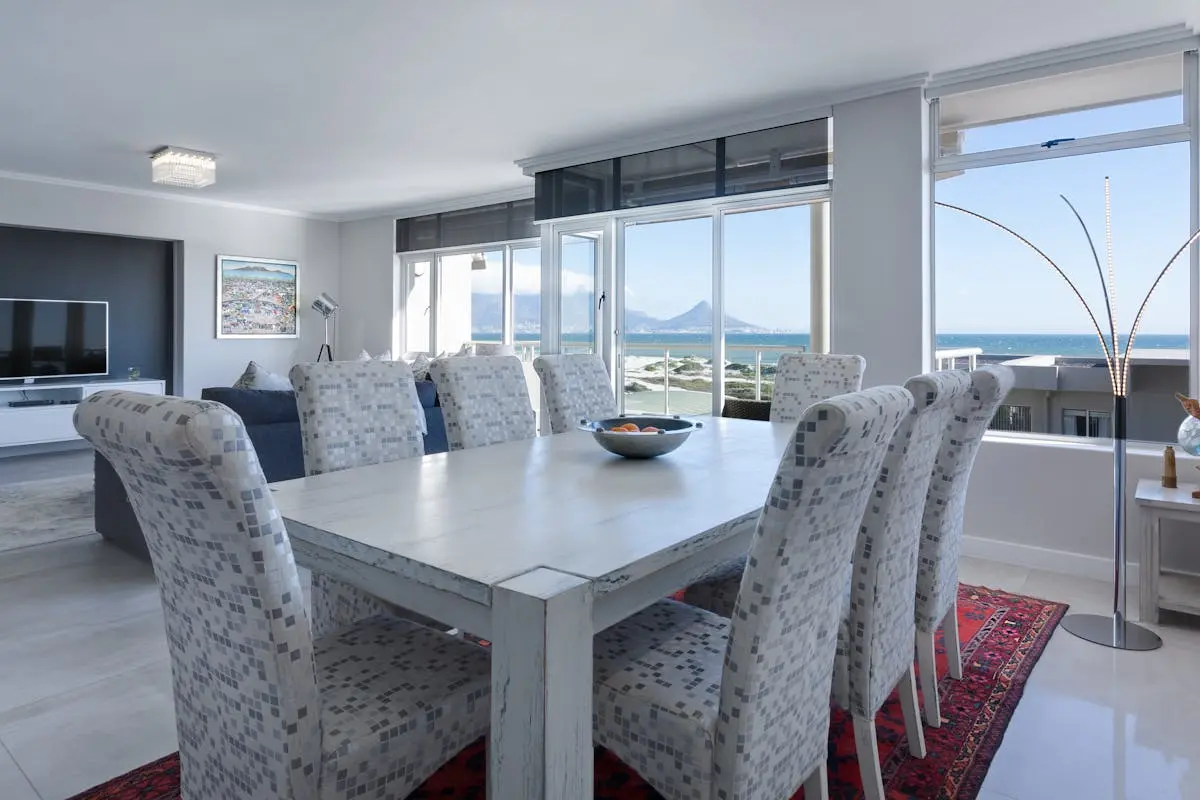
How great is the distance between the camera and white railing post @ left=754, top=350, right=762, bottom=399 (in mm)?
5641

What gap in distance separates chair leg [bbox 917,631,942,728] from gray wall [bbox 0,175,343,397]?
7.18 m

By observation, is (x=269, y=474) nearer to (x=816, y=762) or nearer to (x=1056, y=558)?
(x=816, y=762)

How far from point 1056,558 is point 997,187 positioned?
6.50ft

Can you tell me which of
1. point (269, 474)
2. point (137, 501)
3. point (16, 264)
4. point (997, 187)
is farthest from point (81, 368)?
point (997, 187)

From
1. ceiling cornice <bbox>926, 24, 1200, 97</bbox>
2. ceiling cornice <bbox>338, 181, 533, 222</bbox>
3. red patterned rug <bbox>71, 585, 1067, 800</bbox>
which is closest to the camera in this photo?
red patterned rug <bbox>71, 585, 1067, 800</bbox>

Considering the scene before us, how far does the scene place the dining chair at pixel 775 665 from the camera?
108 cm

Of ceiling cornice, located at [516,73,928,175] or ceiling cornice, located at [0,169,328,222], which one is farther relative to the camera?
ceiling cornice, located at [0,169,328,222]

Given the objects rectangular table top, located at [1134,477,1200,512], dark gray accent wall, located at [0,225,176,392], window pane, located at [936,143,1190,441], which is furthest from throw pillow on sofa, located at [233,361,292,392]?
rectangular table top, located at [1134,477,1200,512]

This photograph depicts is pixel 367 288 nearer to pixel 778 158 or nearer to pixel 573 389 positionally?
pixel 778 158

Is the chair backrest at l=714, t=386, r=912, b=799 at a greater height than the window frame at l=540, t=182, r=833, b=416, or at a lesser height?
lesser

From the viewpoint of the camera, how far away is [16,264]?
6848mm

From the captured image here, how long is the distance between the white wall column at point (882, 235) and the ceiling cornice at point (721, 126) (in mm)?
65

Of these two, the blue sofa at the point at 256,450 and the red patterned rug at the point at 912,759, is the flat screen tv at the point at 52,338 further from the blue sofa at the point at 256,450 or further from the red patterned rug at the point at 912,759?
the red patterned rug at the point at 912,759

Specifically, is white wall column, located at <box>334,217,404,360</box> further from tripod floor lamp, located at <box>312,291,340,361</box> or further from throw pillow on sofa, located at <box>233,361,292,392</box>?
throw pillow on sofa, located at <box>233,361,292,392</box>
